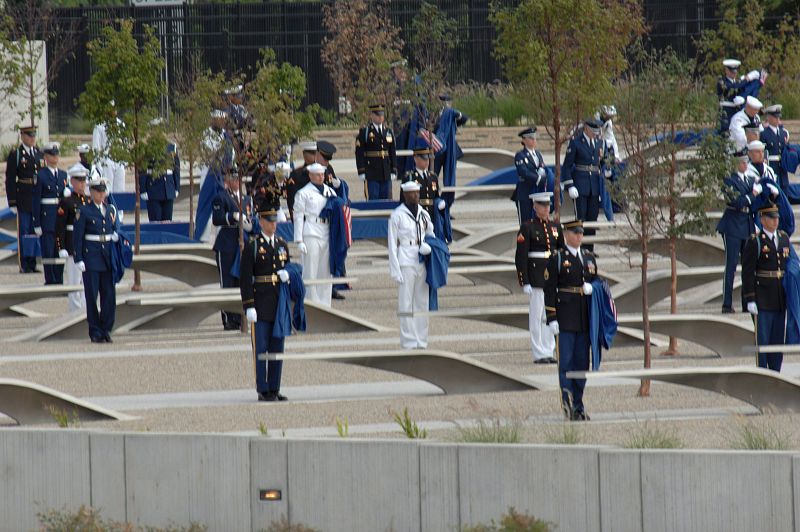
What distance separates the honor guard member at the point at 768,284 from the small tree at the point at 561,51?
513cm

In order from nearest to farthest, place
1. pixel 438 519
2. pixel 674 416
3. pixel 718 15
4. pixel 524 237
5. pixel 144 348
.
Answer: pixel 438 519, pixel 674 416, pixel 524 237, pixel 144 348, pixel 718 15

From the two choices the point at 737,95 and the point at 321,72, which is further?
the point at 321,72

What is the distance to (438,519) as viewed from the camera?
39.3ft

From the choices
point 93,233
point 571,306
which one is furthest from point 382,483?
point 93,233

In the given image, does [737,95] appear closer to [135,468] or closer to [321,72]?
[321,72]

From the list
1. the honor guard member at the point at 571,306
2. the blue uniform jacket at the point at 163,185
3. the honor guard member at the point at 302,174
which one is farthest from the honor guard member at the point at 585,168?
the honor guard member at the point at 571,306

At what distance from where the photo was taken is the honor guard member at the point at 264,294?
15.5 meters

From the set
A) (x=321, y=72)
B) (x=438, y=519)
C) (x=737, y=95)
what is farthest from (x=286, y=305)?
(x=321, y=72)

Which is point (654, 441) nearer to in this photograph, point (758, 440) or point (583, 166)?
point (758, 440)

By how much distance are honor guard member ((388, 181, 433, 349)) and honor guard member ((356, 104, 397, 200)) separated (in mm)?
7598

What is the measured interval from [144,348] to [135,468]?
623 centimetres

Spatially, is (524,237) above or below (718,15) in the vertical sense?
below

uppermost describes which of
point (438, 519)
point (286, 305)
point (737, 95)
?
point (737, 95)

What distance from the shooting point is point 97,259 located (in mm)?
18922
